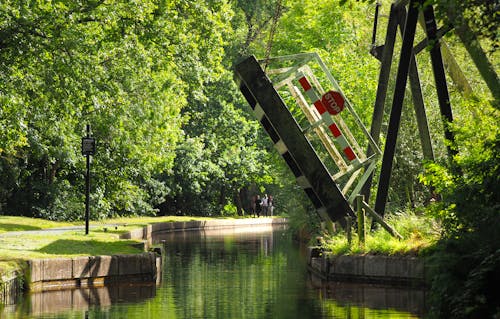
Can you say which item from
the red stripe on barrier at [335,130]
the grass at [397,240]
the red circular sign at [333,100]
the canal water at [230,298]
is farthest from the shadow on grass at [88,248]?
the red circular sign at [333,100]

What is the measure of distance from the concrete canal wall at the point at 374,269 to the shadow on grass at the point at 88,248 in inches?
158

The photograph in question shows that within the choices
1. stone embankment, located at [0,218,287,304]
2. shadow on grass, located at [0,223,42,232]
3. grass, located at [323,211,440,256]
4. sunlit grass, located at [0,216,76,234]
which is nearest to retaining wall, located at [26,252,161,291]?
stone embankment, located at [0,218,287,304]

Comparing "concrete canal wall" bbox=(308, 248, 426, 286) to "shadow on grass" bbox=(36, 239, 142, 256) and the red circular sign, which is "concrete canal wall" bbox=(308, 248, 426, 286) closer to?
the red circular sign

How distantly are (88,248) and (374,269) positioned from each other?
597cm

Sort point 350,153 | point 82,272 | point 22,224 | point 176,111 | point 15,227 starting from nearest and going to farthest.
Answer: point 82,272
point 350,153
point 15,227
point 22,224
point 176,111

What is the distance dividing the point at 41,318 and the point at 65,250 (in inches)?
272

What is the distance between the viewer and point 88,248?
2242cm

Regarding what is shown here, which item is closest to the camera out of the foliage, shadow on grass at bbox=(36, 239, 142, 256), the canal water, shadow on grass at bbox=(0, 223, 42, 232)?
the foliage

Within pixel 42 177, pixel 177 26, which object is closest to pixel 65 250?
pixel 177 26

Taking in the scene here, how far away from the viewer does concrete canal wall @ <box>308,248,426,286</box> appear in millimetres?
19656

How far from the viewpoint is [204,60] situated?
31.6 m

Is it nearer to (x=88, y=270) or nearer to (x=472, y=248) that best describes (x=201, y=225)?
(x=88, y=270)

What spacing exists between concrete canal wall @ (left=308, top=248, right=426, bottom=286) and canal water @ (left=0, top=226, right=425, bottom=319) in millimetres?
401

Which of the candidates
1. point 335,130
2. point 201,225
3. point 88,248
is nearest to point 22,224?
point 88,248
